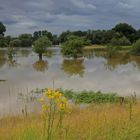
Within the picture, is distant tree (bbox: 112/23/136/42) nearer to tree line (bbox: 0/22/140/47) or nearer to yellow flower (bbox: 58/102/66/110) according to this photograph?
tree line (bbox: 0/22/140/47)

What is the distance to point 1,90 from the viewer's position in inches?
719

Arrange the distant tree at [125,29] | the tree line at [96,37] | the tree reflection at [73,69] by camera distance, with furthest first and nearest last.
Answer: the distant tree at [125,29] < the tree line at [96,37] < the tree reflection at [73,69]

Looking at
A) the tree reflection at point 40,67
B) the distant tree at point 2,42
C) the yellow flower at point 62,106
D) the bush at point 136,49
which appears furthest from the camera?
the distant tree at point 2,42

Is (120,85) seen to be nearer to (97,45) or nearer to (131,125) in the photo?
(131,125)

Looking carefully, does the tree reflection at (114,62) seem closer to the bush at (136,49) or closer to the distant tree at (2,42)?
the bush at (136,49)

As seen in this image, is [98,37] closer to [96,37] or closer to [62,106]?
[96,37]

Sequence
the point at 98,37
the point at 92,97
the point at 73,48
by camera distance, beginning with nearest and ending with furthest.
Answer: the point at 92,97, the point at 73,48, the point at 98,37

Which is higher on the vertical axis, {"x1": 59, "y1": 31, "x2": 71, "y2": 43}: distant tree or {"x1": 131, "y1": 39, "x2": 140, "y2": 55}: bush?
{"x1": 59, "y1": 31, "x2": 71, "y2": 43}: distant tree

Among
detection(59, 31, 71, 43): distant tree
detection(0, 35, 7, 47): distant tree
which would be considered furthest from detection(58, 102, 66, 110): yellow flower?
detection(0, 35, 7, 47): distant tree

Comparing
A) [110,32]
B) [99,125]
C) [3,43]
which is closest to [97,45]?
[110,32]

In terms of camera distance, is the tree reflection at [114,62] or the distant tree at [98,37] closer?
the tree reflection at [114,62]

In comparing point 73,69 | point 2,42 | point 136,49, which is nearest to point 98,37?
point 2,42

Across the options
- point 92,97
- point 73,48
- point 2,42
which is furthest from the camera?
point 2,42

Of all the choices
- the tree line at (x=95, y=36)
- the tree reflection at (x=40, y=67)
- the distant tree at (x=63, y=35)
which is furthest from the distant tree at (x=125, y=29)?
the tree reflection at (x=40, y=67)
